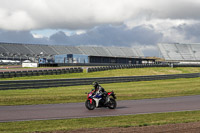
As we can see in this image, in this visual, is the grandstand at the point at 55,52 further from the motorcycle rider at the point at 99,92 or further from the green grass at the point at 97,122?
the green grass at the point at 97,122

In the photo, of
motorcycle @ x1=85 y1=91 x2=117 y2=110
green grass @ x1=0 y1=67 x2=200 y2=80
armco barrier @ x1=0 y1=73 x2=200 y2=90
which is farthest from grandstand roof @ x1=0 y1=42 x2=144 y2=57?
motorcycle @ x1=85 y1=91 x2=117 y2=110

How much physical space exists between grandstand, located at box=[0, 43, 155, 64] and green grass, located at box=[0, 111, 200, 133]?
76.8 metres

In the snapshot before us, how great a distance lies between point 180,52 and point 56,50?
144 ft

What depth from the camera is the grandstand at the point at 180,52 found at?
109m

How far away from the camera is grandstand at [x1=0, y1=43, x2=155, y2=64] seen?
300ft

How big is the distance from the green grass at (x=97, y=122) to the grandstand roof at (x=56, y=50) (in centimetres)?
7717

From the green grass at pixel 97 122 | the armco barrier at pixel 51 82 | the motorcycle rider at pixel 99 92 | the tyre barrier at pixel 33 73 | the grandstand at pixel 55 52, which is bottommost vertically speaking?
the green grass at pixel 97 122

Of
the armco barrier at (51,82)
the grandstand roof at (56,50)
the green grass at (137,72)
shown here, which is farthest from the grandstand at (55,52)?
the armco barrier at (51,82)

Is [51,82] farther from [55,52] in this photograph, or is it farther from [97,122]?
[55,52]

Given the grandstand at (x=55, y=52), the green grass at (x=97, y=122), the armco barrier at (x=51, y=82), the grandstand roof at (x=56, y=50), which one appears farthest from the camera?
the grandstand roof at (x=56, y=50)

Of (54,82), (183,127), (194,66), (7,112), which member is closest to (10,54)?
(194,66)

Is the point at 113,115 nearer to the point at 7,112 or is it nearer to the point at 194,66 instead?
the point at 7,112

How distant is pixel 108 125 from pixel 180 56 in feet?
340

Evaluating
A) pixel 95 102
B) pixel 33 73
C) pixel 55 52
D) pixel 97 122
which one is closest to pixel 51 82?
pixel 95 102
